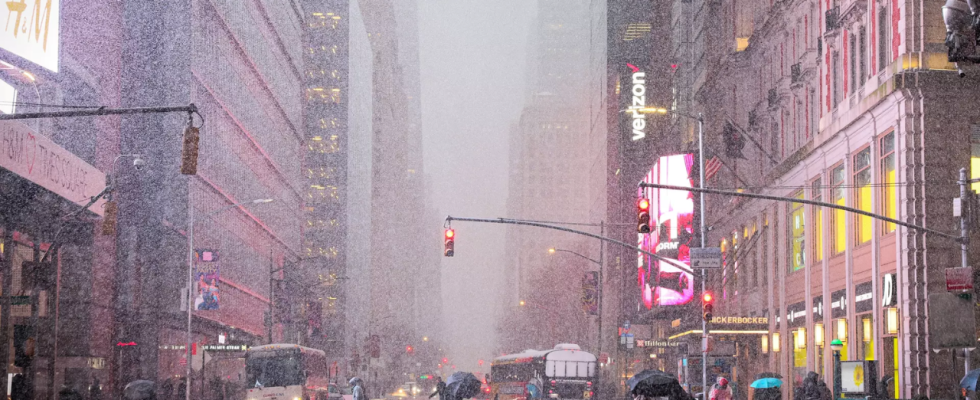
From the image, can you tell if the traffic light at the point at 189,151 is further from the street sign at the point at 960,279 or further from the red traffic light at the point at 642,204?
the street sign at the point at 960,279

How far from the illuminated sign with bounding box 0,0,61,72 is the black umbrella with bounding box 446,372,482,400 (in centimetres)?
1944

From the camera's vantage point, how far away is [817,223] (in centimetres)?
4575

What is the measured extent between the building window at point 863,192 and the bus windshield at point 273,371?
23.8m

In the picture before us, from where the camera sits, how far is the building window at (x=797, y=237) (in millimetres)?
47875

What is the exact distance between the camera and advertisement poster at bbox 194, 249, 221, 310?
57719 millimetres

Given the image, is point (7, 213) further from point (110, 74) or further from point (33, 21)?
point (110, 74)

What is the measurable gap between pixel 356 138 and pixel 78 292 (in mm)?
118164

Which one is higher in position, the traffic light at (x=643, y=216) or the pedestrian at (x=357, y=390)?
the traffic light at (x=643, y=216)

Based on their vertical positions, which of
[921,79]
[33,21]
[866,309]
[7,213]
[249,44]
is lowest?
[866,309]

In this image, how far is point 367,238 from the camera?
630 ft

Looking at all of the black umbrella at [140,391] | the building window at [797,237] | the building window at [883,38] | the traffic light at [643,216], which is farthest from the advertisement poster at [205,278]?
the black umbrella at [140,391]

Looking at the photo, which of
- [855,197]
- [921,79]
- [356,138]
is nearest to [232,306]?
[855,197]

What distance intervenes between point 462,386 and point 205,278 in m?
30.3

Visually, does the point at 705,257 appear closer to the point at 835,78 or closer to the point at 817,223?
the point at 835,78
